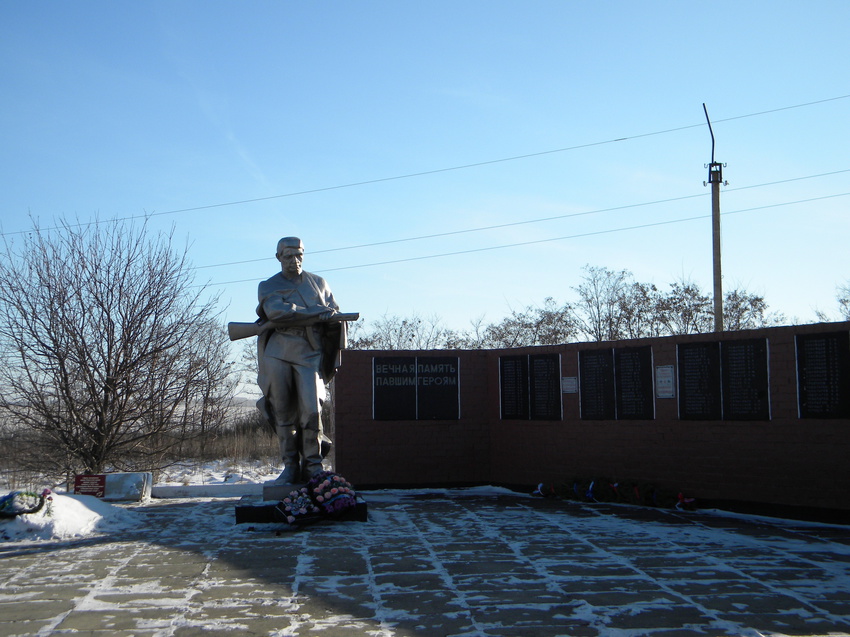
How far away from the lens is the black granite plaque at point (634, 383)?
8.63 meters

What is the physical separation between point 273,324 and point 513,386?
3.79 metres

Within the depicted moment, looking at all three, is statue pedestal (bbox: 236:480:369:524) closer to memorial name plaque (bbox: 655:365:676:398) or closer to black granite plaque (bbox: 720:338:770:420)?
memorial name plaque (bbox: 655:365:676:398)

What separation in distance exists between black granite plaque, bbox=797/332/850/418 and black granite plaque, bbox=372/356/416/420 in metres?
4.62

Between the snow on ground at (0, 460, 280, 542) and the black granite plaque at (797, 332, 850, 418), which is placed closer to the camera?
the snow on ground at (0, 460, 280, 542)

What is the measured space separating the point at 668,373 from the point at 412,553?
4.19 m

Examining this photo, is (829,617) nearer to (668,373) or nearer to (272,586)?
(272,586)

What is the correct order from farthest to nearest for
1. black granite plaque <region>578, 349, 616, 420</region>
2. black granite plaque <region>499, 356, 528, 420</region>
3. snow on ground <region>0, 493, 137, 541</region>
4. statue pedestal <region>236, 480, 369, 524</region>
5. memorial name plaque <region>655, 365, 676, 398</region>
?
black granite plaque <region>499, 356, 528, 420</region>
black granite plaque <region>578, 349, 616, 420</region>
memorial name plaque <region>655, 365, 676, 398</region>
statue pedestal <region>236, 480, 369, 524</region>
snow on ground <region>0, 493, 137, 541</region>

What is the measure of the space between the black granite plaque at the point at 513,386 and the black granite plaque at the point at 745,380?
2.56 meters

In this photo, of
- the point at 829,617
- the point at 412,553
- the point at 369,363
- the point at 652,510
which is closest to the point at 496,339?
the point at 369,363

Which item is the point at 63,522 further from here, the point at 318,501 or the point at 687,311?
the point at 687,311

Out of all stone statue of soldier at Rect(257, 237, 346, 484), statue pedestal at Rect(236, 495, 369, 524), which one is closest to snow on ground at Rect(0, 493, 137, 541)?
statue pedestal at Rect(236, 495, 369, 524)

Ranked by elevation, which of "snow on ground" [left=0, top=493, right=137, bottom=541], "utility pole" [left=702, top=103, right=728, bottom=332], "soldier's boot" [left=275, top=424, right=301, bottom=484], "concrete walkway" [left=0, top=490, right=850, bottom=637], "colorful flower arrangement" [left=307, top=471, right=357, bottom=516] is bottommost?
"concrete walkway" [left=0, top=490, right=850, bottom=637]

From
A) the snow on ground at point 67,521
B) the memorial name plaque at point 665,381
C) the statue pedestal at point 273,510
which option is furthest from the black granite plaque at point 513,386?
the snow on ground at point 67,521

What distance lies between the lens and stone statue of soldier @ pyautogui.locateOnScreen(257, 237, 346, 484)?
7.23 metres
